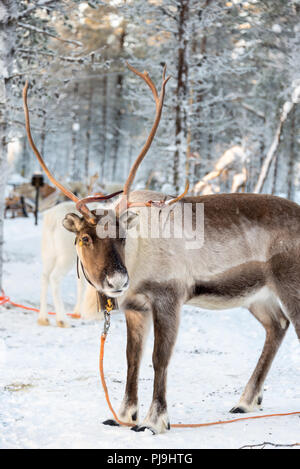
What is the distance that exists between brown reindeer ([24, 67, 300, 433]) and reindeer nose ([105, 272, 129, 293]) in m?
0.12

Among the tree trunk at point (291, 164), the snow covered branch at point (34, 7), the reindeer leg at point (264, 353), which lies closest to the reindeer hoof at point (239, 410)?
the reindeer leg at point (264, 353)

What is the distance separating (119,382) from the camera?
4996 millimetres

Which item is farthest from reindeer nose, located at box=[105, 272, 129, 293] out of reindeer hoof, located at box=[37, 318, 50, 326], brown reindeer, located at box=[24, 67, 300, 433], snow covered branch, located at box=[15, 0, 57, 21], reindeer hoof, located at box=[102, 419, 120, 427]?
snow covered branch, located at box=[15, 0, 57, 21]

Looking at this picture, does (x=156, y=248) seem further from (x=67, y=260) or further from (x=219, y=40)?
(x=219, y=40)

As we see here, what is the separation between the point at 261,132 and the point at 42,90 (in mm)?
16210

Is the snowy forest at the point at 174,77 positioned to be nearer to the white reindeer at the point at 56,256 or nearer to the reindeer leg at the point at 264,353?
the white reindeer at the point at 56,256

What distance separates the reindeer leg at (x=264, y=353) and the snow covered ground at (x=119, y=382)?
0.57ft

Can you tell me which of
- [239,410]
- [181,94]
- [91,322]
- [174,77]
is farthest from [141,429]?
[174,77]

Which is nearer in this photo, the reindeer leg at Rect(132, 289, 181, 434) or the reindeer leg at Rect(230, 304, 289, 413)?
the reindeer leg at Rect(132, 289, 181, 434)

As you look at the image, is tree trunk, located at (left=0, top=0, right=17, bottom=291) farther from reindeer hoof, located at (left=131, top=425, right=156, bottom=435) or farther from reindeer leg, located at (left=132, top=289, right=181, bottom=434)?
reindeer hoof, located at (left=131, top=425, right=156, bottom=435)

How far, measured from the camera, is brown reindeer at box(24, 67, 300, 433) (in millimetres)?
3549

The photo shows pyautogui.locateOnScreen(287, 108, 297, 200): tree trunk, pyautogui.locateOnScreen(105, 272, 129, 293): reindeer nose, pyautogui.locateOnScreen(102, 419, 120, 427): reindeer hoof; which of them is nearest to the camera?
pyautogui.locateOnScreen(105, 272, 129, 293): reindeer nose

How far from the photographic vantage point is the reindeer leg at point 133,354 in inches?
151

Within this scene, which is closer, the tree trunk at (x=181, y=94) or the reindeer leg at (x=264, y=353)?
the reindeer leg at (x=264, y=353)
